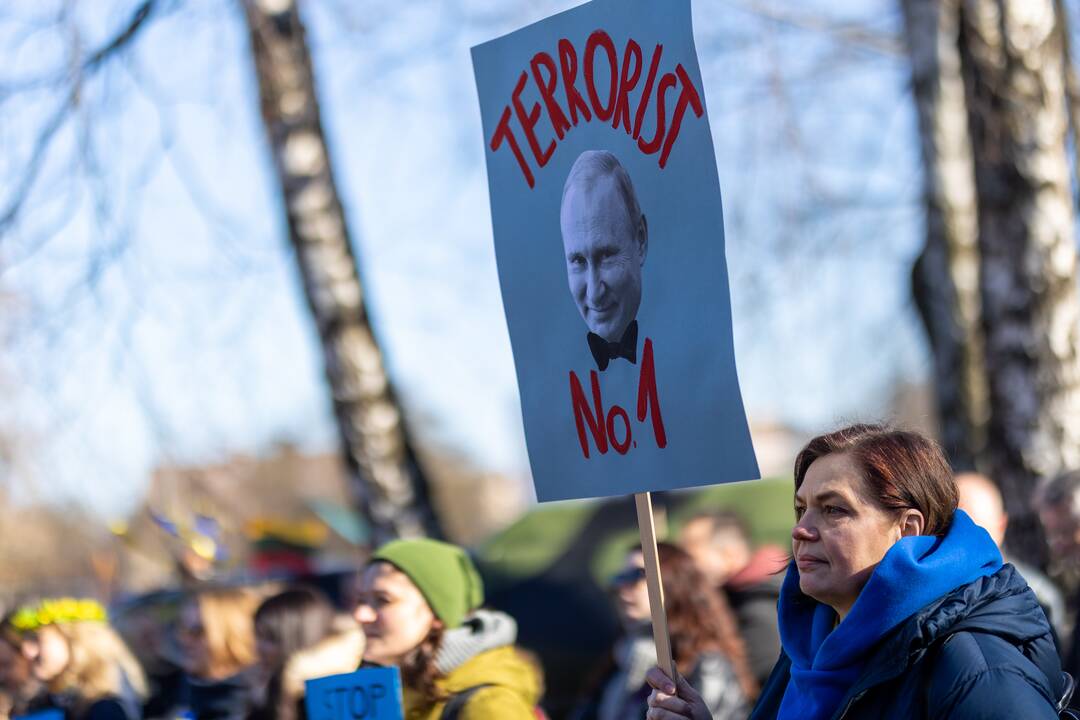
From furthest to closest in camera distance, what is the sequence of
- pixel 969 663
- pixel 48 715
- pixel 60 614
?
pixel 60 614, pixel 48 715, pixel 969 663

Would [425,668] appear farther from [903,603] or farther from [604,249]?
[903,603]

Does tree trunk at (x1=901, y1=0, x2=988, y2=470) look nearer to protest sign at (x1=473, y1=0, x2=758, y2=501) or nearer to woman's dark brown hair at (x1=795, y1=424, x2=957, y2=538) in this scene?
protest sign at (x1=473, y1=0, x2=758, y2=501)

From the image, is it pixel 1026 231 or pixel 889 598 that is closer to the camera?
pixel 889 598

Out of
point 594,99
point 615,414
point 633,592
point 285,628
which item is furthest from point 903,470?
point 633,592

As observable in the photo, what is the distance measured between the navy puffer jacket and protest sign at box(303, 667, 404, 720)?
156 centimetres

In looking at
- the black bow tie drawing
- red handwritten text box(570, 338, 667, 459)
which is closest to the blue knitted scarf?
red handwritten text box(570, 338, 667, 459)

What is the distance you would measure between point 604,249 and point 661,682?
0.90 meters

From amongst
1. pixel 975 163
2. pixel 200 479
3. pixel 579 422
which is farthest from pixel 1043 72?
pixel 200 479

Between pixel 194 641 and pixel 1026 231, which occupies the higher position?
pixel 1026 231

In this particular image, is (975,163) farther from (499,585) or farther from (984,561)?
(499,585)

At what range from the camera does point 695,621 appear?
4.81 m

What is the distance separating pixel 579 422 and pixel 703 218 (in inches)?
22.7

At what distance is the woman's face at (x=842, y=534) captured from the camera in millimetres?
2500

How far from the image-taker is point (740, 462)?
9.02ft
